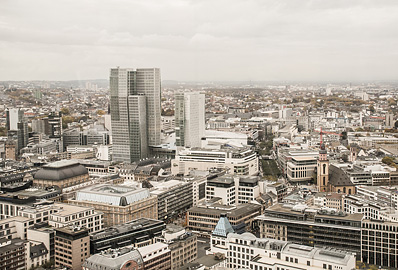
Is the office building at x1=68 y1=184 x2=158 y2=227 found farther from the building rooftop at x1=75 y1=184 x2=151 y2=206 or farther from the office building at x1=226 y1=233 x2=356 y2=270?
the office building at x1=226 y1=233 x2=356 y2=270

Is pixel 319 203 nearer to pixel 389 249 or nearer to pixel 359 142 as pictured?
pixel 389 249

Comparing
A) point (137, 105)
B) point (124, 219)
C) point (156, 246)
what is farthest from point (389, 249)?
point (137, 105)

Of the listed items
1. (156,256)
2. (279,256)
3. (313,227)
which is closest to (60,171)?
(156,256)

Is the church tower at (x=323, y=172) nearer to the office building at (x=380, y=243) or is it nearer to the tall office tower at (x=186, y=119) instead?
the tall office tower at (x=186, y=119)

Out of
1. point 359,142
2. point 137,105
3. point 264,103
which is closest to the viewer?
point 137,105

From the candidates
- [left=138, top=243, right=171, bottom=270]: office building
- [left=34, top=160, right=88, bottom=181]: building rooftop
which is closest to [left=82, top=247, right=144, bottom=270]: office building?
[left=138, top=243, right=171, bottom=270]: office building

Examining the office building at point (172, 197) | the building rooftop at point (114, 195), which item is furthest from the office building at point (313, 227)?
the building rooftop at point (114, 195)
